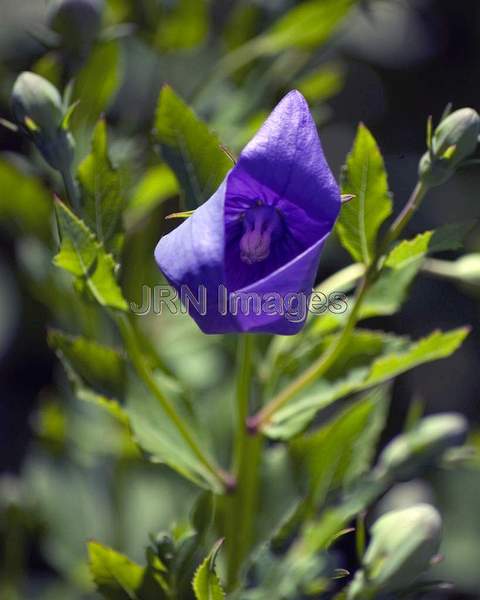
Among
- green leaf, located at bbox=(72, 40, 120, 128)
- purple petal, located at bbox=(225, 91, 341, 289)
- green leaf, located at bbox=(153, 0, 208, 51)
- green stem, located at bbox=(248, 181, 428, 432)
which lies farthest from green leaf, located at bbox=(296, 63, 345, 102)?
purple petal, located at bbox=(225, 91, 341, 289)

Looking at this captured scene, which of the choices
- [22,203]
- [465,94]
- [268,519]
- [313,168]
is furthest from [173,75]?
[313,168]

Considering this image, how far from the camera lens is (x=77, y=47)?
5.10 feet

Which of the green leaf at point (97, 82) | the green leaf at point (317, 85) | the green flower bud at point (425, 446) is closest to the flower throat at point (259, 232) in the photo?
the green flower bud at point (425, 446)

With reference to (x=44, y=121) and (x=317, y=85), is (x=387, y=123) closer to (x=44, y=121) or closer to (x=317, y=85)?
(x=317, y=85)

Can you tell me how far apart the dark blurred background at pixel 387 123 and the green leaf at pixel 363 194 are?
1010 millimetres

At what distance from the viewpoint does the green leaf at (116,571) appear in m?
1.19

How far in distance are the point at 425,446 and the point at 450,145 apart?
54 centimetres

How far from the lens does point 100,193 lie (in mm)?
1158

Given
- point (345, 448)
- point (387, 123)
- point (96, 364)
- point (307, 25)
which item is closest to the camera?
point (96, 364)

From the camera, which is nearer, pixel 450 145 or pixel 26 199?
pixel 450 145

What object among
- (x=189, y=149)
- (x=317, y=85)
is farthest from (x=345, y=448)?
(x=317, y=85)

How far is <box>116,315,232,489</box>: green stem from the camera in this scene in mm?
1216

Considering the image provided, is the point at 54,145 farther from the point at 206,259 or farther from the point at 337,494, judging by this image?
the point at 337,494

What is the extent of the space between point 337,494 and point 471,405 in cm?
126
